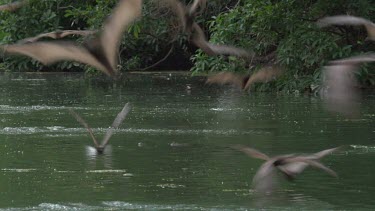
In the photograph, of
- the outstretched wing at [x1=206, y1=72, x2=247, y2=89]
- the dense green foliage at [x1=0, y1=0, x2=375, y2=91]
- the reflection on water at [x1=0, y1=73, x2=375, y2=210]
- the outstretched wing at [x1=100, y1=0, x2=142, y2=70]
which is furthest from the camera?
the dense green foliage at [x1=0, y1=0, x2=375, y2=91]

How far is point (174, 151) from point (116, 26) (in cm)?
505

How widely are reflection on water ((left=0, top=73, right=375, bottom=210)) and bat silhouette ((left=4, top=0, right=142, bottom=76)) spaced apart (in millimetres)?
2043

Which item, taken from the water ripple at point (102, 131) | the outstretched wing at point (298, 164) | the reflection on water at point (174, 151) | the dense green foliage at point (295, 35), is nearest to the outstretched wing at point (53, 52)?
the outstretched wing at point (298, 164)

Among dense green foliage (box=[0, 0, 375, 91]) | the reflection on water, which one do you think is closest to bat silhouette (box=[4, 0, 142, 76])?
the reflection on water

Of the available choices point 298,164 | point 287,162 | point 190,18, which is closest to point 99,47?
point 190,18

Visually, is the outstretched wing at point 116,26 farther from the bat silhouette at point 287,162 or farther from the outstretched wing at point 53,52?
the bat silhouette at point 287,162

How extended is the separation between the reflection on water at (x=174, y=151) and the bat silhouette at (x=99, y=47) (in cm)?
204

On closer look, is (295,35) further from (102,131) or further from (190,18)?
(190,18)

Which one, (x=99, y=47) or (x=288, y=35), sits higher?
(x=288, y=35)

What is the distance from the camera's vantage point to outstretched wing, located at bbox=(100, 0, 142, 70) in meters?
4.68

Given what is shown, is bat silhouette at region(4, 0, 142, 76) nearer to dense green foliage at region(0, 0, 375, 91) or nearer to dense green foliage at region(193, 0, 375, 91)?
dense green foliage at region(0, 0, 375, 91)

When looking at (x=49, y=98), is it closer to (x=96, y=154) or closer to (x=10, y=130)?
(x=10, y=130)

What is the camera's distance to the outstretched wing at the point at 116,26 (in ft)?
15.4

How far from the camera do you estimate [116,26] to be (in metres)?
4.86
